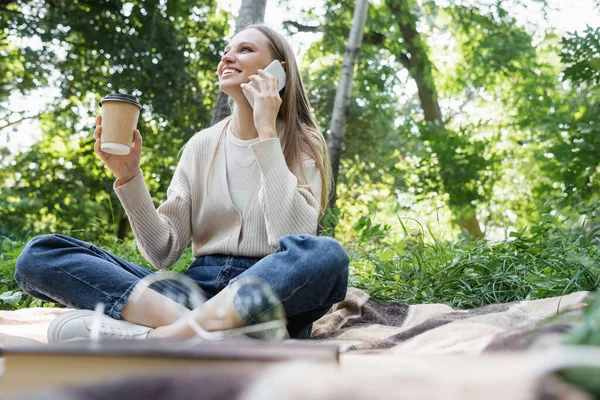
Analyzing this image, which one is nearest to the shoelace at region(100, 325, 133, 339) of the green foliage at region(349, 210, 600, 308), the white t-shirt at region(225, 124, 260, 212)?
the white t-shirt at region(225, 124, 260, 212)

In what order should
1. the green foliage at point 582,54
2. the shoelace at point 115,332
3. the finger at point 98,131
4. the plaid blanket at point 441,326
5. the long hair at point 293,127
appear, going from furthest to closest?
the green foliage at point 582,54, the long hair at point 293,127, the finger at point 98,131, the shoelace at point 115,332, the plaid blanket at point 441,326

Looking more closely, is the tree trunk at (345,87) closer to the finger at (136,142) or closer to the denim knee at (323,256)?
the finger at (136,142)

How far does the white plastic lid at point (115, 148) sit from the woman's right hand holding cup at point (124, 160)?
0.08 metres

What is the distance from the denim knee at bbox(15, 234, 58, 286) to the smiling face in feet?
3.07

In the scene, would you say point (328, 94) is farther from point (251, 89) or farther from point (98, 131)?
point (98, 131)

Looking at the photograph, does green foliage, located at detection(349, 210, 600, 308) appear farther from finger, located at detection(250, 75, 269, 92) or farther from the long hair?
finger, located at detection(250, 75, 269, 92)

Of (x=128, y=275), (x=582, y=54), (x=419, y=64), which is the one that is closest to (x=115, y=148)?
(x=128, y=275)

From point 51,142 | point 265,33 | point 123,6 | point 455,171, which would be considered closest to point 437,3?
point 455,171

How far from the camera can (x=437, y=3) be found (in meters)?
8.77

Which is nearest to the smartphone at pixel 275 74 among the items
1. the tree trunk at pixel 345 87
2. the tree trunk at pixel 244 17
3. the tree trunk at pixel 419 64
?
the tree trunk at pixel 244 17

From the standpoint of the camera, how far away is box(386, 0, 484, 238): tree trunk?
855cm

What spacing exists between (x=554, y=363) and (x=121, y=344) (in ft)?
2.08

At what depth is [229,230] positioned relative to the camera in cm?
264

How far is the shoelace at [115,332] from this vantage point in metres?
2.04
